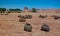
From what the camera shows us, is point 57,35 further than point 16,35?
Yes

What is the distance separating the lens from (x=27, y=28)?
19141mm

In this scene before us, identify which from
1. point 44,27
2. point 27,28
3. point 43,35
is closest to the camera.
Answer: point 43,35

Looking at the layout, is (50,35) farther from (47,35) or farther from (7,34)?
(7,34)

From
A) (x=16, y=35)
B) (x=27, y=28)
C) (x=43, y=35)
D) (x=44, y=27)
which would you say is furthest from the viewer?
(x=44, y=27)

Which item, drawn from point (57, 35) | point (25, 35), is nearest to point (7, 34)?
point (25, 35)

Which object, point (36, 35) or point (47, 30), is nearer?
point (36, 35)

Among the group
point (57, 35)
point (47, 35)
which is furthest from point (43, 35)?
point (57, 35)

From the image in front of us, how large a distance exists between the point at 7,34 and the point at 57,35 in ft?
17.0

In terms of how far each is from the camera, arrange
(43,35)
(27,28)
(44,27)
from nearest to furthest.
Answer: (43,35) < (27,28) < (44,27)

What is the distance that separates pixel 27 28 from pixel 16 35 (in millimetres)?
3294

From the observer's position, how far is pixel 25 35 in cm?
1644

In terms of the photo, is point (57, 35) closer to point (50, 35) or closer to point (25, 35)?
point (50, 35)

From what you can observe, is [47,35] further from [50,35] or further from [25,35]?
[25,35]

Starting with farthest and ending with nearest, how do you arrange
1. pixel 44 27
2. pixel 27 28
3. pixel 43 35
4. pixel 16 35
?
pixel 44 27
pixel 27 28
pixel 43 35
pixel 16 35
